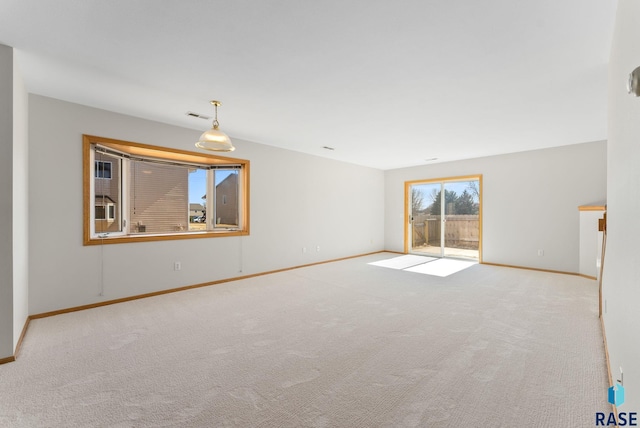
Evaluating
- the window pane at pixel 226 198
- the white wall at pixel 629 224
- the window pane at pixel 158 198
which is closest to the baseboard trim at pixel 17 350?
the window pane at pixel 158 198

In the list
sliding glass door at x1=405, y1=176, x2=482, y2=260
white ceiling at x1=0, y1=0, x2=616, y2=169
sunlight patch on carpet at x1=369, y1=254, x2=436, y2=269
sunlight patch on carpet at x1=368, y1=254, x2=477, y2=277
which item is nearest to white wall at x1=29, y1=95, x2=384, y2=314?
white ceiling at x1=0, y1=0, x2=616, y2=169

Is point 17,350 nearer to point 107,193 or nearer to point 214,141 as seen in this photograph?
point 107,193

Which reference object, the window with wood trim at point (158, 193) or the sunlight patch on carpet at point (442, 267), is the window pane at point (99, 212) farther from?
the sunlight patch on carpet at point (442, 267)

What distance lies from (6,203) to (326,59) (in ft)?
9.48

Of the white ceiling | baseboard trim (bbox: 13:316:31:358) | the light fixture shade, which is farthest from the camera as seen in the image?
the light fixture shade

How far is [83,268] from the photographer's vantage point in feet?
11.6

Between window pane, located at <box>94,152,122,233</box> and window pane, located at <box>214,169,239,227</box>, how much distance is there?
148cm

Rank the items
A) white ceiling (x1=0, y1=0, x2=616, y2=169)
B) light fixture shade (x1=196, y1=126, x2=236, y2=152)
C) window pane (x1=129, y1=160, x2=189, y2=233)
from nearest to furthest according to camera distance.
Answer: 1. white ceiling (x1=0, y1=0, x2=616, y2=169)
2. light fixture shade (x1=196, y1=126, x2=236, y2=152)
3. window pane (x1=129, y1=160, x2=189, y2=233)

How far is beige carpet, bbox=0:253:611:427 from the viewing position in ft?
5.54

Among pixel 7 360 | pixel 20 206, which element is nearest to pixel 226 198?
pixel 20 206

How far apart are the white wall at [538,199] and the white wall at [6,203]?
7.50m

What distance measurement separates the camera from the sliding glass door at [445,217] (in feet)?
22.7

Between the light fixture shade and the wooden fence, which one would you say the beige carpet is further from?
the wooden fence

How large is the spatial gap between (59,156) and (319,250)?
468cm
